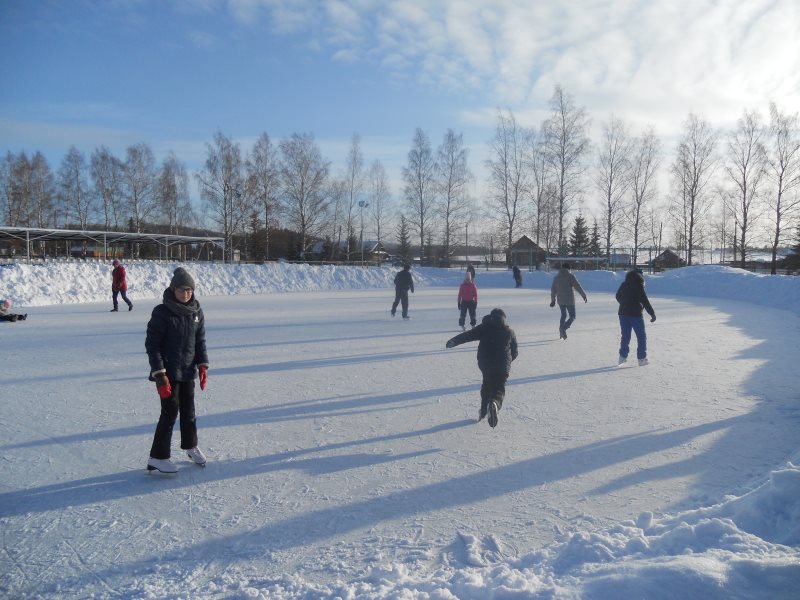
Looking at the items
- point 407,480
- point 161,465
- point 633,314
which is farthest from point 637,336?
point 161,465

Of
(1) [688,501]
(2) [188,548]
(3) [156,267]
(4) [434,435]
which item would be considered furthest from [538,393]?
(3) [156,267]

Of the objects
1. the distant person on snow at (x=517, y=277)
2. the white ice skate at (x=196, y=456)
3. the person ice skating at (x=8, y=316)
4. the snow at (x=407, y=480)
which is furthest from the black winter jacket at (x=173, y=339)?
the distant person on snow at (x=517, y=277)

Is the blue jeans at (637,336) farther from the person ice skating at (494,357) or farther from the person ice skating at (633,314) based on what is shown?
the person ice skating at (494,357)

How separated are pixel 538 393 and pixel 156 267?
2012 centimetres

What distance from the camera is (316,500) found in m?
3.22

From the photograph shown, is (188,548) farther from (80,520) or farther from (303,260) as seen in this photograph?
(303,260)

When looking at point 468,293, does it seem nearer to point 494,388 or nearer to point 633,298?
point 633,298

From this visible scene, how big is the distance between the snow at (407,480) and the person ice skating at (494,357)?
0.89ft

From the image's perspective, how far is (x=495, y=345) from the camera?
4.72 meters

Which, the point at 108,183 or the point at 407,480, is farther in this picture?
the point at 108,183

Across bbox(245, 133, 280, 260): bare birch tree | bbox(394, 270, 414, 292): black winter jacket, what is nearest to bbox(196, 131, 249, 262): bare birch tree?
bbox(245, 133, 280, 260): bare birch tree

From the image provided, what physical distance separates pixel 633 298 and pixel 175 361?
20.4ft

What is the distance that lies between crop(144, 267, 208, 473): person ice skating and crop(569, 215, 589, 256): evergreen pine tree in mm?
43446

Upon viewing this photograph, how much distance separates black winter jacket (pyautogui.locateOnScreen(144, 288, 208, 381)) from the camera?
341 centimetres
